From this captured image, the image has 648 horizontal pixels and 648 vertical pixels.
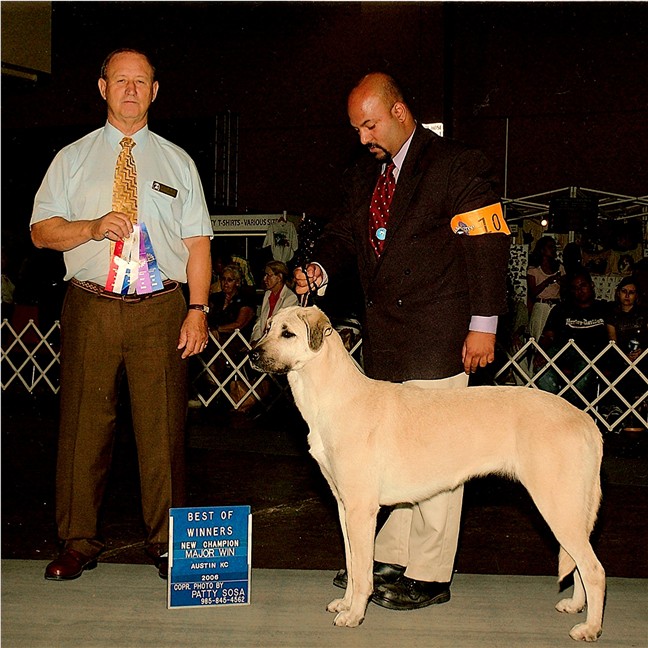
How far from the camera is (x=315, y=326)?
2.89 meters

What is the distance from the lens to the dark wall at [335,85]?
1234 cm

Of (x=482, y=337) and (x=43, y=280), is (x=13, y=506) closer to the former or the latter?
(x=482, y=337)

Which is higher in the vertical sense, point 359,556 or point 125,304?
point 125,304

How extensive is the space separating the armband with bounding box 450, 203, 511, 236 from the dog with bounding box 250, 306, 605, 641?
0.58m

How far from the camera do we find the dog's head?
9.46 feet

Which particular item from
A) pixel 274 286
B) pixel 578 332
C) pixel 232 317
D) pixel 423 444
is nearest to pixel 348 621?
pixel 423 444

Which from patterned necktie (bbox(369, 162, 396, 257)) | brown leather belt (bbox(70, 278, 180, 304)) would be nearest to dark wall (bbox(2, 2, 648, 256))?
patterned necktie (bbox(369, 162, 396, 257))

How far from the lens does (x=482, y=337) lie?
3078 millimetres

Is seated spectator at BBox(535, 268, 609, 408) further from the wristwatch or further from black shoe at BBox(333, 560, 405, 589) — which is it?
the wristwatch

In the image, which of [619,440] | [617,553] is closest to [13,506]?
[617,553]

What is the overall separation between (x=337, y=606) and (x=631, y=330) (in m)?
5.71

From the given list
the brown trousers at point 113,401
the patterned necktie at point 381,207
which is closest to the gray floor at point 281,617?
the brown trousers at point 113,401

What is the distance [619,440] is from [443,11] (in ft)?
25.4

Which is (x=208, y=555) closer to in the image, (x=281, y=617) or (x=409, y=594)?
(x=281, y=617)
